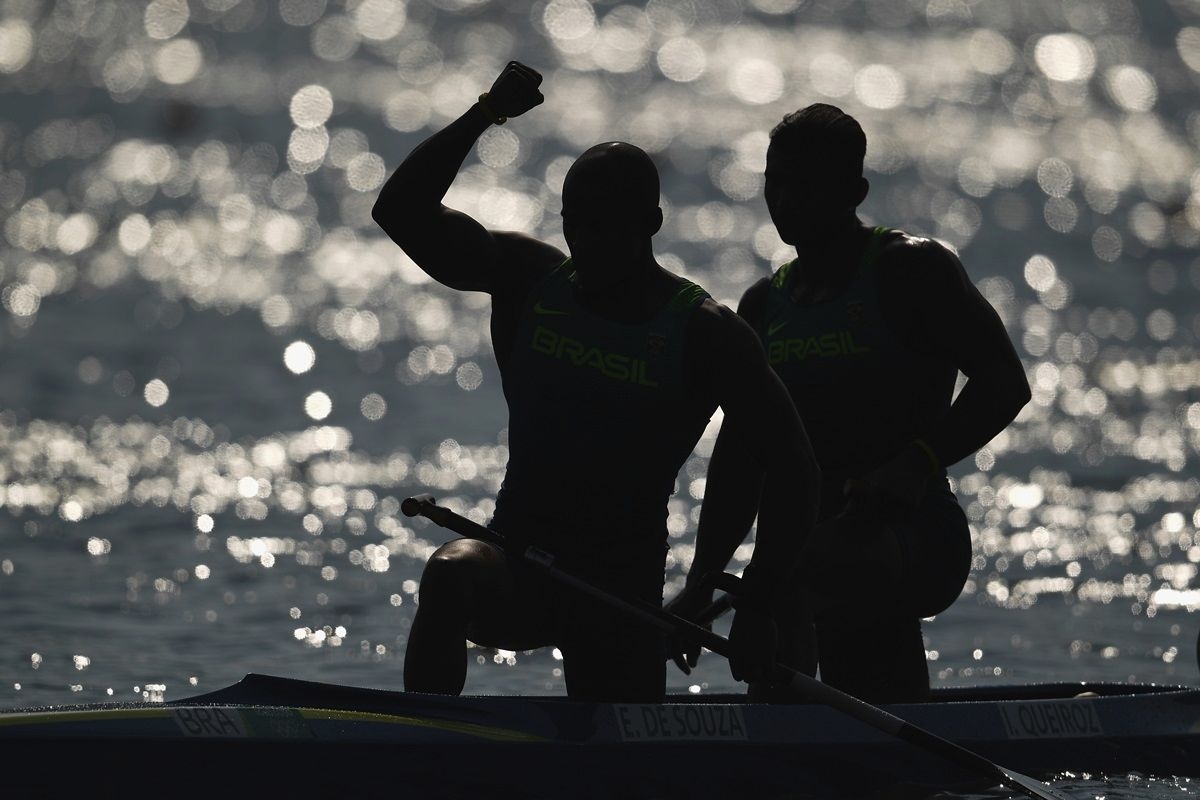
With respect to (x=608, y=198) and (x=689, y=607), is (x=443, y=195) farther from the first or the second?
(x=689, y=607)

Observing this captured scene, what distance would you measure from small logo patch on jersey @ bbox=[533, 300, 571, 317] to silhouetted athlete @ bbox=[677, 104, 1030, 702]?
88cm

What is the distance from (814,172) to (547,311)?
118 cm

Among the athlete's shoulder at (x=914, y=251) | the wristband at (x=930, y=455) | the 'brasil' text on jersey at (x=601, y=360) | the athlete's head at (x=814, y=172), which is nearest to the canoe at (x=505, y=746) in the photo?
the wristband at (x=930, y=455)

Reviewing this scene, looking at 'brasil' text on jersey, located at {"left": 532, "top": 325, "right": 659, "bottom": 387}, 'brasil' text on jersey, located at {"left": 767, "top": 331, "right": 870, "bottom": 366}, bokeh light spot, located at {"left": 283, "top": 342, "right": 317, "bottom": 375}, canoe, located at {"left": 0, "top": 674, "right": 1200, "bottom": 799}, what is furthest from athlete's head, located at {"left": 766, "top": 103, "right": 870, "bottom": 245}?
bokeh light spot, located at {"left": 283, "top": 342, "right": 317, "bottom": 375}

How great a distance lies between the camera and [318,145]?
42750 millimetres

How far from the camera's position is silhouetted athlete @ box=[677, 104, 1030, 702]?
Result: 21.6 feet

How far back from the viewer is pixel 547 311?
611 centimetres

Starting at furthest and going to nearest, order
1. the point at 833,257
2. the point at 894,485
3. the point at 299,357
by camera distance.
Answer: the point at 299,357 → the point at 833,257 → the point at 894,485

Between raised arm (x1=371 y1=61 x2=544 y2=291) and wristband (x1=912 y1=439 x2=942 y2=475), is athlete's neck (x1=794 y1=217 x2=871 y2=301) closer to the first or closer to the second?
wristband (x1=912 y1=439 x2=942 y2=475)

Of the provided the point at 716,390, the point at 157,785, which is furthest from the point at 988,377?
the point at 157,785

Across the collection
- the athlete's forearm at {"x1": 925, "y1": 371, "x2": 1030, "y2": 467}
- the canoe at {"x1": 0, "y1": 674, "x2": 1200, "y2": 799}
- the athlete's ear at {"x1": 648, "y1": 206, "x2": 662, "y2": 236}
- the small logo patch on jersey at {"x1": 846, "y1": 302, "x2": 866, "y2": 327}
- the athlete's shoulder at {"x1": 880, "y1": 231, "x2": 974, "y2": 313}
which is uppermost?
→ the athlete's ear at {"x1": 648, "y1": 206, "x2": 662, "y2": 236}

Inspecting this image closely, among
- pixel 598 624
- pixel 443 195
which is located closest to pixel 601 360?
pixel 443 195

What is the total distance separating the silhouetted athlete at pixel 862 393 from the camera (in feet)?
21.6

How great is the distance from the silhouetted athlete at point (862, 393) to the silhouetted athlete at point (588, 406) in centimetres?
56
